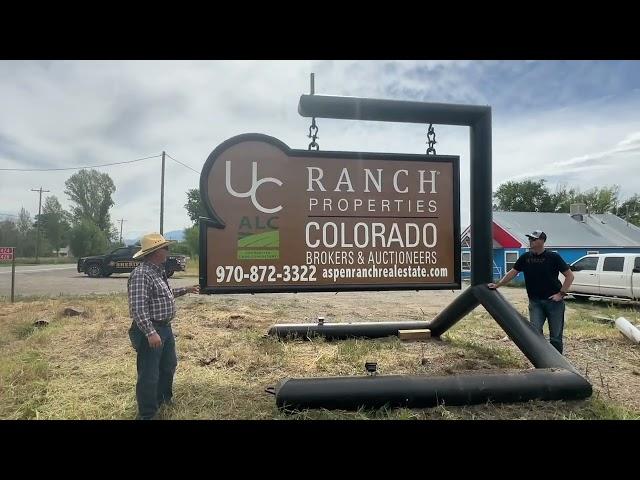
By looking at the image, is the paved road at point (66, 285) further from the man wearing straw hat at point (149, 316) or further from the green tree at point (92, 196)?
the green tree at point (92, 196)

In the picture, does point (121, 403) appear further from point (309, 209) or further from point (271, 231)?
point (309, 209)

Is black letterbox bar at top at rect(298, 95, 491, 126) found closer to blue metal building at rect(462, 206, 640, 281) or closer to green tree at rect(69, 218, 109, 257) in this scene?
blue metal building at rect(462, 206, 640, 281)

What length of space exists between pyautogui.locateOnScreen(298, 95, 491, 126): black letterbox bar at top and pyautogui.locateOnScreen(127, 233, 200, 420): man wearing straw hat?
211 cm

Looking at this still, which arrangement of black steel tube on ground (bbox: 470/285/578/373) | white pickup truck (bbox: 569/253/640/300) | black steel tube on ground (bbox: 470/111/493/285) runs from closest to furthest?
1. black steel tube on ground (bbox: 470/285/578/373)
2. black steel tube on ground (bbox: 470/111/493/285)
3. white pickup truck (bbox: 569/253/640/300)

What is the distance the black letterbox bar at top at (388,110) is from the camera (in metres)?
4.33

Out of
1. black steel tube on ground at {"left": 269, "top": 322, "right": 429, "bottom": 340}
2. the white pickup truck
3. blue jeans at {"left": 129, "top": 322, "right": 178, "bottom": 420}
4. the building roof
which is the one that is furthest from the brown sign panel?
the building roof

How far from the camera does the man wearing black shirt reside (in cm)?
504

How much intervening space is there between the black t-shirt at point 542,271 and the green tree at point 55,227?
55.8m

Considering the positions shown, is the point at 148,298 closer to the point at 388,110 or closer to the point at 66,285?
the point at 388,110

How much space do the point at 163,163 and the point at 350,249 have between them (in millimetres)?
26547

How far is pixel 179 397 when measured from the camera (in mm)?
4121

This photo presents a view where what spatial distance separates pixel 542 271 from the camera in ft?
16.6

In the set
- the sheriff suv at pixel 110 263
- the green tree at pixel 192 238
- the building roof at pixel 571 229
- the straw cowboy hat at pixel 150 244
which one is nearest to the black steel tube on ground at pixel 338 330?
the straw cowboy hat at pixel 150 244
